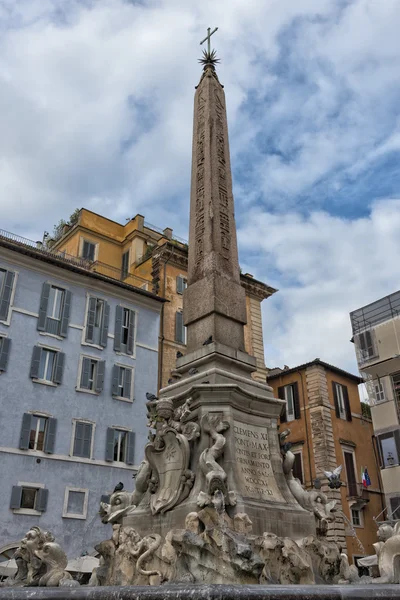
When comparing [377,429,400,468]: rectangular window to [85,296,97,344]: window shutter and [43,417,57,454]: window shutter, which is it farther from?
[43,417,57,454]: window shutter

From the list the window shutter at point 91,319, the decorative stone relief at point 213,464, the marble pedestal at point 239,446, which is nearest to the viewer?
the decorative stone relief at point 213,464

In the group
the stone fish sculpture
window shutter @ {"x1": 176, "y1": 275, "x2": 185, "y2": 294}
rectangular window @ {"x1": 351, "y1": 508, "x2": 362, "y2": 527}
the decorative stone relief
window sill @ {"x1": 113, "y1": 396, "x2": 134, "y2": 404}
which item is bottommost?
the stone fish sculpture

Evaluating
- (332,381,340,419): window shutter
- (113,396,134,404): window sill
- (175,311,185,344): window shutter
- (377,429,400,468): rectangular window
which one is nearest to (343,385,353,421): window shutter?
(332,381,340,419): window shutter

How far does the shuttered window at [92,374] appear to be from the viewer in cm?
1981

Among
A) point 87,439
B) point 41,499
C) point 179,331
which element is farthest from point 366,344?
point 41,499

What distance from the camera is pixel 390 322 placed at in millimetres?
23531

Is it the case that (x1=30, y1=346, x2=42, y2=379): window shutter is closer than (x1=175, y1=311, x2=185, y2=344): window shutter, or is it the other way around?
(x1=30, y1=346, x2=42, y2=379): window shutter

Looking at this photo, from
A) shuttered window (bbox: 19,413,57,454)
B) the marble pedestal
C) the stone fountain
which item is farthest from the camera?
shuttered window (bbox: 19,413,57,454)

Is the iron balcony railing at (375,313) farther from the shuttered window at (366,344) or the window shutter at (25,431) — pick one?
the window shutter at (25,431)

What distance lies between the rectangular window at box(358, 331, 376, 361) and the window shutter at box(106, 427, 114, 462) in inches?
447

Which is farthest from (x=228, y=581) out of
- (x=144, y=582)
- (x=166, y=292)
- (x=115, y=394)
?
(x=166, y=292)

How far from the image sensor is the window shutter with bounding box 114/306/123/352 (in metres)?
21.2

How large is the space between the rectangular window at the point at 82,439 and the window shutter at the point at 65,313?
327 cm

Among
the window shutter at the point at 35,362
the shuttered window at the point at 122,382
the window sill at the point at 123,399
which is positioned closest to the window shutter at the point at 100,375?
the shuttered window at the point at 122,382
